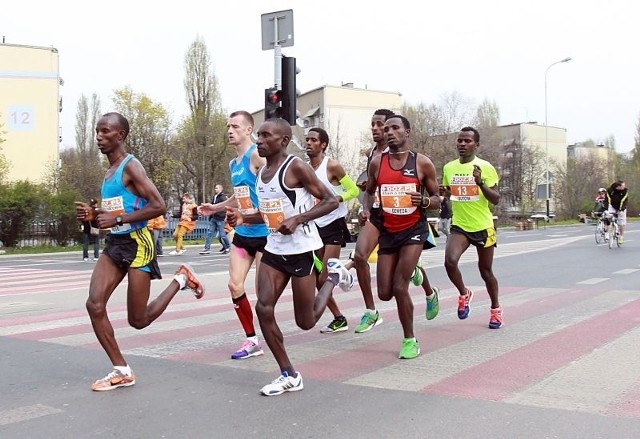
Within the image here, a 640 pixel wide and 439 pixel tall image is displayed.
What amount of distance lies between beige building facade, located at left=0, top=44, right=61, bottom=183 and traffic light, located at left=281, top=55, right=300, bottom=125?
4189cm

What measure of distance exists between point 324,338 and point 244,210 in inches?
68.3

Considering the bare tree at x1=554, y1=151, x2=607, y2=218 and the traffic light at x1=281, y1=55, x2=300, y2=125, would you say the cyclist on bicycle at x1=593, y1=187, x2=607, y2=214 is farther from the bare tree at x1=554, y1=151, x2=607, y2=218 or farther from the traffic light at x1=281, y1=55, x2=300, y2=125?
the bare tree at x1=554, y1=151, x2=607, y2=218

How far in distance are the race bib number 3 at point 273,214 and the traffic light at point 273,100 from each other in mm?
7416

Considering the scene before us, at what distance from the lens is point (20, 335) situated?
7656mm

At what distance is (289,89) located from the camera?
41.7 feet

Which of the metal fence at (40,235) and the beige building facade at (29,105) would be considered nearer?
the metal fence at (40,235)

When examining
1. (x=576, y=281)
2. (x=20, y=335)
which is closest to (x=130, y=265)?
(x=20, y=335)

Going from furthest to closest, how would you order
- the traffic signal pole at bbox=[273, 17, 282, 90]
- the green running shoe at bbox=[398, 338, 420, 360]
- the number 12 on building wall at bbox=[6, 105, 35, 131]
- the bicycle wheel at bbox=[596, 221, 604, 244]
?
1. the number 12 on building wall at bbox=[6, 105, 35, 131]
2. the bicycle wheel at bbox=[596, 221, 604, 244]
3. the traffic signal pole at bbox=[273, 17, 282, 90]
4. the green running shoe at bbox=[398, 338, 420, 360]

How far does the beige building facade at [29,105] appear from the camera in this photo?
50719 mm

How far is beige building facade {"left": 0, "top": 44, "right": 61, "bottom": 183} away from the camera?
1997 inches

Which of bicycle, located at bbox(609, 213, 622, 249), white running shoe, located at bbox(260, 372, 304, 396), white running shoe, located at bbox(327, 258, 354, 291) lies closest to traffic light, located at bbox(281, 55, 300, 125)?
white running shoe, located at bbox(327, 258, 354, 291)

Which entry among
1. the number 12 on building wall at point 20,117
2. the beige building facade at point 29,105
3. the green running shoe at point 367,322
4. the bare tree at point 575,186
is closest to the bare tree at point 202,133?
the beige building facade at point 29,105

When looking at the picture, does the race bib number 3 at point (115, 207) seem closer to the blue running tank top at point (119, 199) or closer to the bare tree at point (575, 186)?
the blue running tank top at point (119, 199)

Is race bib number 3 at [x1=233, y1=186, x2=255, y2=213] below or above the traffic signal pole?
below
